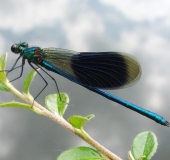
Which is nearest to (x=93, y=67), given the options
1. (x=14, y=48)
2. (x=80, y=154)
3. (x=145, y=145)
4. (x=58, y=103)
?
(x=14, y=48)

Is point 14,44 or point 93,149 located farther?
point 14,44

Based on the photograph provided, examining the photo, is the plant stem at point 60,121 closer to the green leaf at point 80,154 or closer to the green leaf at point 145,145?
the green leaf at point 80,154

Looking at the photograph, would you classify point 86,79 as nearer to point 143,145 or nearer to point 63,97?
point 63,97

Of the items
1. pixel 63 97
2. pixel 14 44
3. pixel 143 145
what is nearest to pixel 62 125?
pixel 63 97

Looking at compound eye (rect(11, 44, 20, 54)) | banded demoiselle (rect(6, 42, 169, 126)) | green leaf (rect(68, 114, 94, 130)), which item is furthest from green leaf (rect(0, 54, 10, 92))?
compound eye (rect(11, 44, 20, 54))

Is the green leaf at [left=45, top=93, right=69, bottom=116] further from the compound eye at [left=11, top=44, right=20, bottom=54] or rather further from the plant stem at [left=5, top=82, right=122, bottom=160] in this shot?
the compound eye at [left=11, top=44, right=20, bottom=54]

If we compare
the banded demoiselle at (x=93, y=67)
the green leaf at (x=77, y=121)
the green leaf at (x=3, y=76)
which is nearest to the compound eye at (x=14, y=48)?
the banded demoiselle at (x=93, y=67)
